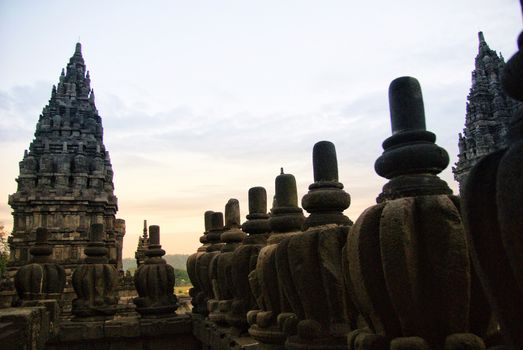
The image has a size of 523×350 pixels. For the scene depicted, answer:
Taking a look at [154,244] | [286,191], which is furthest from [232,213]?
[154,244]

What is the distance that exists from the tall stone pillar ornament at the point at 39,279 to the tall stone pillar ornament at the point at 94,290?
21.2 inches

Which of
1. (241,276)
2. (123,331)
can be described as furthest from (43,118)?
(241,276)

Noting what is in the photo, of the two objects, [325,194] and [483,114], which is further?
[483,114]

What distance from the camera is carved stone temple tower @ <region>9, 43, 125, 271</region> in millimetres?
19609

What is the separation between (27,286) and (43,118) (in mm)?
16790

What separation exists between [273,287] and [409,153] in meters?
1.43

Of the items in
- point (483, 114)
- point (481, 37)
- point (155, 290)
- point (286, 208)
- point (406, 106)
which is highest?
point (481, 37)

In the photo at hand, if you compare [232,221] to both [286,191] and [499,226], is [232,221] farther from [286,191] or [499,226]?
[499,226]

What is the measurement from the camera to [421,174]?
2.13m

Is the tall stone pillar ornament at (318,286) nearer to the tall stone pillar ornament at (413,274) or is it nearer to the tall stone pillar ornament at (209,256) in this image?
the tall stone pillar ornament at (413,274)

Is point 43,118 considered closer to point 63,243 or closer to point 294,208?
point 63,243

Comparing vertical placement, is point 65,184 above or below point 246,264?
above

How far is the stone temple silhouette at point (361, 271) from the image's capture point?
1345mm

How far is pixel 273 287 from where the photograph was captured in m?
3.14
